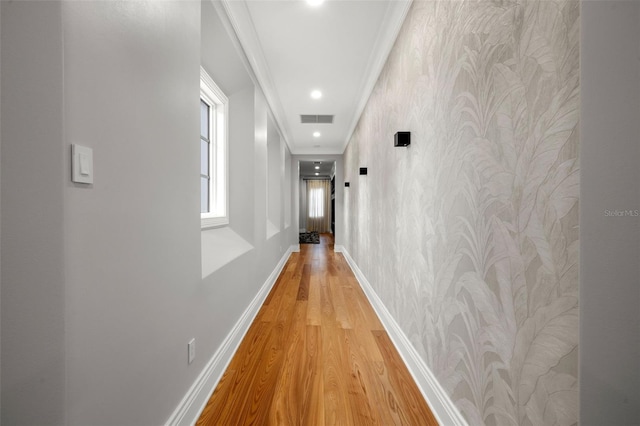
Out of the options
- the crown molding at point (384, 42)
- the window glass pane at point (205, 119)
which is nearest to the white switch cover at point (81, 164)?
the window glass pane at point (205, 119)

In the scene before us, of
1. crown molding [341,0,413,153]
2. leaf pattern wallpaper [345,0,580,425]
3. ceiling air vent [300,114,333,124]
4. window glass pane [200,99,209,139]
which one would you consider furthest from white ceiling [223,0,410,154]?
window glass pane [200,99,209,139]

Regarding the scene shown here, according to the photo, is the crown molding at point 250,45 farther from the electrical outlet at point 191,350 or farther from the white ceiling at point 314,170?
the white ceiling at point 314,170

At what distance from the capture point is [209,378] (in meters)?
1.49

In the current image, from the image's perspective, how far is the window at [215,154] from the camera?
2408 millimetres

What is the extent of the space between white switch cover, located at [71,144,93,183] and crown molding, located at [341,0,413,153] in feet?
6.60

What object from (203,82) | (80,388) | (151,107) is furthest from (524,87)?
(203,82)

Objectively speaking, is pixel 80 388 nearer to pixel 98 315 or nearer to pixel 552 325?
pixel 98 315

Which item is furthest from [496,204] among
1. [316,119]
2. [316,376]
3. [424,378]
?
[316,119]

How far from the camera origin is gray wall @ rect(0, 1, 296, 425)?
23.8 inches

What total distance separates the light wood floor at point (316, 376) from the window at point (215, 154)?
3.79 ft

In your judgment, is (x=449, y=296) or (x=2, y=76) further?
(x=449, y=296)

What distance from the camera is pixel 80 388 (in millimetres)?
705

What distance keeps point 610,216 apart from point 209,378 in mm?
1815

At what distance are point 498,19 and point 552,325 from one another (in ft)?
3.25
